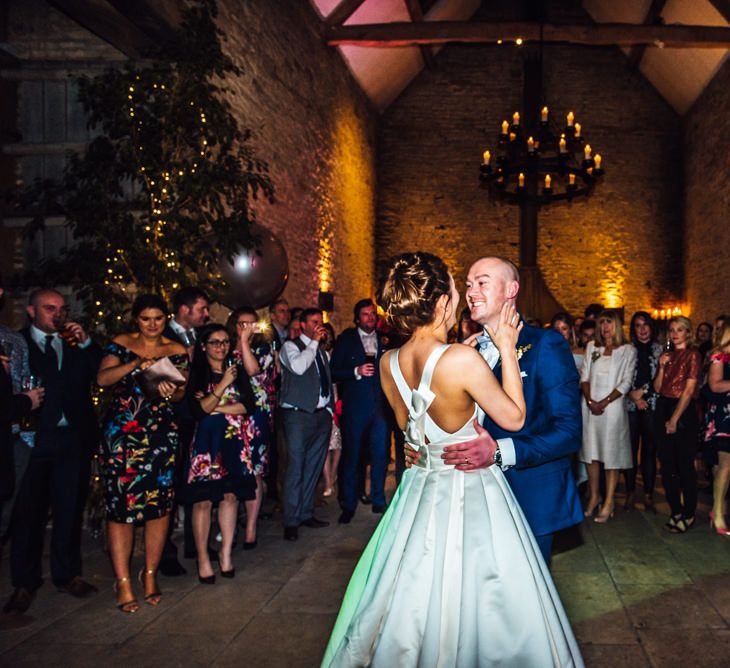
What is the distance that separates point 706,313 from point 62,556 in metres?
11.0

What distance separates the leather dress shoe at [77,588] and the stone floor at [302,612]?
54 millimetres

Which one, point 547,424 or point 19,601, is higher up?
point 547,424

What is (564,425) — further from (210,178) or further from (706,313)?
(706,313)

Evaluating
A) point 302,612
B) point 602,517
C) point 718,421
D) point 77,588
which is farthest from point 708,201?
point 77,588

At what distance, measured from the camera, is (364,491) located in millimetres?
5246

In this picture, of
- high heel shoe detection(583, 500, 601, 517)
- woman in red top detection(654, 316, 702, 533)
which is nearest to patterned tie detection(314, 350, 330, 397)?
high heel shoe detection(583, 500, 601, 517)

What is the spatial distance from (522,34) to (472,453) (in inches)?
396

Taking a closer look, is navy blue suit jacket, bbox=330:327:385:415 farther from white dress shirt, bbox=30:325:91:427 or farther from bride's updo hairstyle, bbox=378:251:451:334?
bride's updo hairstyle, bbox=378:251:451:334

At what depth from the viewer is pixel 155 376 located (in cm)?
308

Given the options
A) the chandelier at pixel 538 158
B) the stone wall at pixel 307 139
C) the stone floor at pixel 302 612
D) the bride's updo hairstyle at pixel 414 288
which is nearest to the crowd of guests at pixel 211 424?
Answer: the stone floor at pixel 302 612

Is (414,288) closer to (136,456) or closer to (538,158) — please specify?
(136,456)

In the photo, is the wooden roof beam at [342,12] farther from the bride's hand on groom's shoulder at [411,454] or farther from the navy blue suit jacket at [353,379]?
the bride's hand on groom's shoulder at [411,454]

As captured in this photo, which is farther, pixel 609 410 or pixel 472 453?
pixel 609 410

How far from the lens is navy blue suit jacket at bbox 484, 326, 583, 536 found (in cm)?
191
